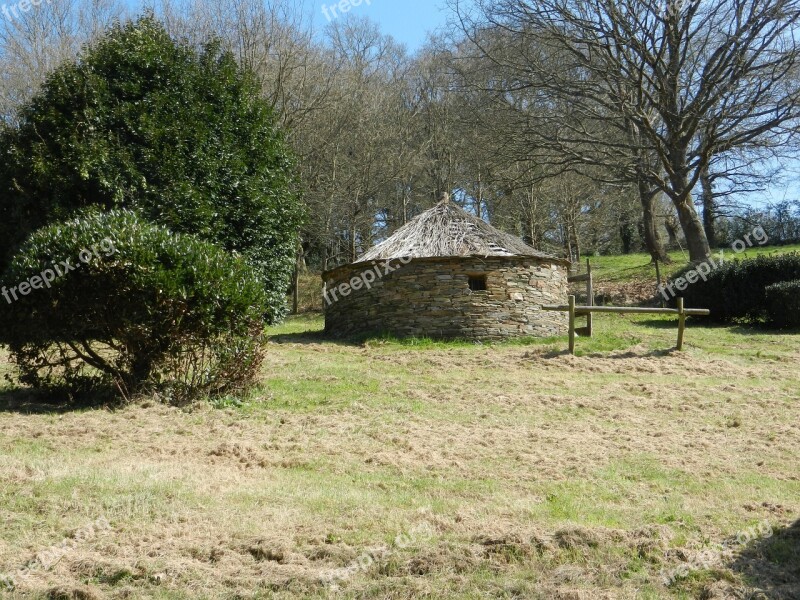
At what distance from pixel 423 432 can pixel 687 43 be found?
1561 centimetres

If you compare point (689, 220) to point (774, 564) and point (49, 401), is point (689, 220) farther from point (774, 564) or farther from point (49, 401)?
point (774, 564)

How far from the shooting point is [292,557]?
16.5ft

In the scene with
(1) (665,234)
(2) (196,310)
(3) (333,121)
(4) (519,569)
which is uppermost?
(3) (333,121)

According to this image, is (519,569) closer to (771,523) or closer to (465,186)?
(771,523)

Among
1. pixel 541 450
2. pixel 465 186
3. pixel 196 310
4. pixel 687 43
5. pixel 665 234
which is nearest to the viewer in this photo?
pixel 541 450

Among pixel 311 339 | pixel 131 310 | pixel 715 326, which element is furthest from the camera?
pixel 715 326

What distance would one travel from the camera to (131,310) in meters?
9.09

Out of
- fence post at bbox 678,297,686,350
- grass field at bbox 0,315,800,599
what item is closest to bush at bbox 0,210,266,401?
grass field at bbox 0,315,800,599

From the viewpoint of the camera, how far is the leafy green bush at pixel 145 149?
576 inches

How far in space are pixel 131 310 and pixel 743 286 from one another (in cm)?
1584

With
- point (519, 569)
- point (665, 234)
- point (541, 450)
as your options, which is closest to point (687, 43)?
point (541, 450)

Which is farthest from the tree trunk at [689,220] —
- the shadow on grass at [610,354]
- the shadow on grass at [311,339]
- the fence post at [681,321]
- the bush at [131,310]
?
the bush at [131,310]

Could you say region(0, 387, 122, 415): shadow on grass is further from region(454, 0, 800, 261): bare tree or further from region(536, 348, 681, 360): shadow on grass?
region(454, 0, 800, 261): bare tree

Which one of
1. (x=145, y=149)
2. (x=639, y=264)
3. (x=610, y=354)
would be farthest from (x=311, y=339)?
(x=639, y=264)
